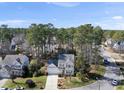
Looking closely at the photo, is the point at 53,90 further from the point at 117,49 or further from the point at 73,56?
the point at 117,49

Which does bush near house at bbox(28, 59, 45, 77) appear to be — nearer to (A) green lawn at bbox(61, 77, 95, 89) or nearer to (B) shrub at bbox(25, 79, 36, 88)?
(B) shrub at bbox(25, 79, 36, 88)

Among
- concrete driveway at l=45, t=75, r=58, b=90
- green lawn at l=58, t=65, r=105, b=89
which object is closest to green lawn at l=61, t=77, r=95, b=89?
green lawn at l=58, t=65, r=105, b=89

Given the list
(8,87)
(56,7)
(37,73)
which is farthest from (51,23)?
(8,87)

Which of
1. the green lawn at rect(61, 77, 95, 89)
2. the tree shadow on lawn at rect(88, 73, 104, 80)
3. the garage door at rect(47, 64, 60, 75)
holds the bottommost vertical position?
the green lawn at rect(61, 77, 95, 89)

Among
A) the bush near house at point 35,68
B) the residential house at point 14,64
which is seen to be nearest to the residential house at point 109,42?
Answer: the bush near house at point 35,68

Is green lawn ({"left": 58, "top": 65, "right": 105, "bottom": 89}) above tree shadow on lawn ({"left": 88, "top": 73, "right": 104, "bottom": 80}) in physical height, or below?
below

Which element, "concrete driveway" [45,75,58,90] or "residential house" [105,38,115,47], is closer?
"concrete driveway" [45,75,58,90]
